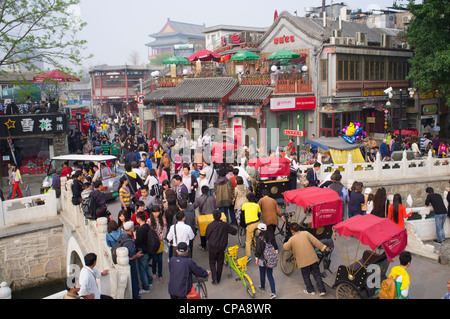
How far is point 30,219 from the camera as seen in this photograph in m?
14.0

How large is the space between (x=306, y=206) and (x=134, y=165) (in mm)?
5911

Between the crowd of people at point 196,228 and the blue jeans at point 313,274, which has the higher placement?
the crowd of people at point 196,228

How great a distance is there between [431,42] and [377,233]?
17761 millimetres

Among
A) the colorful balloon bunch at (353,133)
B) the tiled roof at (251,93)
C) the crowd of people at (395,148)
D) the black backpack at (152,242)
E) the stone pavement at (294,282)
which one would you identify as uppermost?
the tiled roof at (251,93)

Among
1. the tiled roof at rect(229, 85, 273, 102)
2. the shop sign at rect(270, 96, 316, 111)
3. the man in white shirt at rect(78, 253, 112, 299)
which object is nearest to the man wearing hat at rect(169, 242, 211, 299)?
the man in white shirt at rect(78, 253, 112, 299)

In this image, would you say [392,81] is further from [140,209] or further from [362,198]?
[140,209]

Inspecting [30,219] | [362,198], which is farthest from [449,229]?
[30,219]

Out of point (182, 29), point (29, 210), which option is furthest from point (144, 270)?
point (182, 29)

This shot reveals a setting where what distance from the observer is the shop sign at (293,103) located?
24641 mm

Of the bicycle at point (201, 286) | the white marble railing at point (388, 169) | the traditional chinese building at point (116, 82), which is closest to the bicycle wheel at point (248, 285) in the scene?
the bicycle at point (201, 286)

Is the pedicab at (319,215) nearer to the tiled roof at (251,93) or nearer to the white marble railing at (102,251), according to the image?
the white marble railing at (102,251)

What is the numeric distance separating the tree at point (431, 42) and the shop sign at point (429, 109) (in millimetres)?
5574

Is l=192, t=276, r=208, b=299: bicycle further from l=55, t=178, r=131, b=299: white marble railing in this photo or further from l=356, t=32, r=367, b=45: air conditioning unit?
l=356, t=32, r=367, b=45: air conditioning unit

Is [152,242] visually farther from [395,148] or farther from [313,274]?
[395,148]
